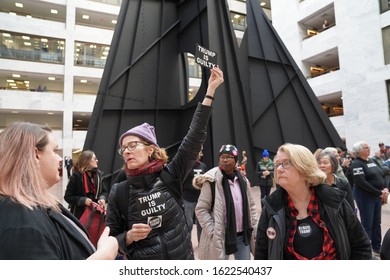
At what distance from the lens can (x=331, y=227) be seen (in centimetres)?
196

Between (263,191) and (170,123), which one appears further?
(170,123)

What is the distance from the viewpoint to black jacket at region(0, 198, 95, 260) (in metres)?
1.04

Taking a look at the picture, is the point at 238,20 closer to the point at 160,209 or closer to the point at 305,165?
the point at 305,165

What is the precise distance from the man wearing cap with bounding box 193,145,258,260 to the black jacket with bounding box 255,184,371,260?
3.93ft

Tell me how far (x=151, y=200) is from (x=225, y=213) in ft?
4.75

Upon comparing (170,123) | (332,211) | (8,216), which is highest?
(170,123)

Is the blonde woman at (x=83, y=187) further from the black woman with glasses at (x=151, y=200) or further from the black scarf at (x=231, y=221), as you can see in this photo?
the black woman with glasses at (x=151, y=200)

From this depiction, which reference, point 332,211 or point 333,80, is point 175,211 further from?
point 333,80

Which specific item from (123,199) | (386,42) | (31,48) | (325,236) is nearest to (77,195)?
(123,199)

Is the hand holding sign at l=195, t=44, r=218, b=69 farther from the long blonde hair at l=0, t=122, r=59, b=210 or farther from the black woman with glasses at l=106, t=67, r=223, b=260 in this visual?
the long blonde hair at l=0, t=122, r=59, b=210

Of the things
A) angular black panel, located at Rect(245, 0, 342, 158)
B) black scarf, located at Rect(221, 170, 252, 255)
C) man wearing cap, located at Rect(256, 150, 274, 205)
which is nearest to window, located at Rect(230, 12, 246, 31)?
angular black panel, located at Rect(245, 0, 342, 158)

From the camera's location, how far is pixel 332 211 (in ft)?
6.51
